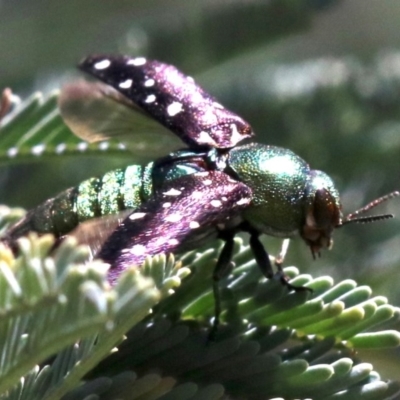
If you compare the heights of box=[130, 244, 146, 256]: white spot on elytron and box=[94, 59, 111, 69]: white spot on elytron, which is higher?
box=[94, 59, 111, 69]: white spot on elytron

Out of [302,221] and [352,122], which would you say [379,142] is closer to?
[352,122]

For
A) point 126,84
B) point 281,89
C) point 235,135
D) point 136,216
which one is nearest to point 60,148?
point 126,84

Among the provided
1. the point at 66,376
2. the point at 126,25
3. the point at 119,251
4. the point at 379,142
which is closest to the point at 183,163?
the point at 119,251

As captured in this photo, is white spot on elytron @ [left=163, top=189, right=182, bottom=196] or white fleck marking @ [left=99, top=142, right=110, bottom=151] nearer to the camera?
white spot on elytron @ [left=163, top=189, right=182, bottom=196]

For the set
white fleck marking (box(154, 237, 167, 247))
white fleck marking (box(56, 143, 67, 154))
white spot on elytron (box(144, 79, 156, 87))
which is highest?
white spot on elytron (box(144, 79, 156, 87))

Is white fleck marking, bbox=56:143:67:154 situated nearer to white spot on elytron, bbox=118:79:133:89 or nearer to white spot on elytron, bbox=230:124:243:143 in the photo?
white spot on elytron, bbox=118:79:133:89

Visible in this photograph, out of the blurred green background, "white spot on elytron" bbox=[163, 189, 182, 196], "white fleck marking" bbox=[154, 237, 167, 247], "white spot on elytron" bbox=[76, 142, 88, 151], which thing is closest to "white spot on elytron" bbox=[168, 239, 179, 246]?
"white fleck marking" bbox=[154, 237, 167, 247]
